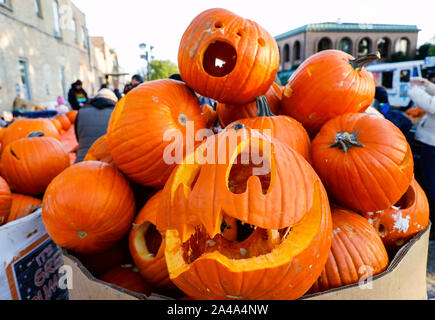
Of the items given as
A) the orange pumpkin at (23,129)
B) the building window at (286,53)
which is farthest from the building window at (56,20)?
the building window at (286,53)

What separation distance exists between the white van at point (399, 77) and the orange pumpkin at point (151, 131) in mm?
13744

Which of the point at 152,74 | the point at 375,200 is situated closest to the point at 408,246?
the point at 375,200

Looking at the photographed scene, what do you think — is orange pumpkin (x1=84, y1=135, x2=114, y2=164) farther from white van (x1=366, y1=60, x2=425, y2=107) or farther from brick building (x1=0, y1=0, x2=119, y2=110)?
white van (x1=366, y1=60, x2=425, y2=107)

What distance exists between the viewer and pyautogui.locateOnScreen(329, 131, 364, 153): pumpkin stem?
4.09ft

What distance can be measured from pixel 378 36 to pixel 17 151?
128 feet

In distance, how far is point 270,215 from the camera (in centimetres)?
88

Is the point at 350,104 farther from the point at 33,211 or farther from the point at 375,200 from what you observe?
the point at 33,211

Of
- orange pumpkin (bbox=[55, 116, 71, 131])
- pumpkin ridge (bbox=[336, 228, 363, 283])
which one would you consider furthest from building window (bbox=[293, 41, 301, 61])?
pumpkin ridge (bbox=[336, 228, 363, 283])

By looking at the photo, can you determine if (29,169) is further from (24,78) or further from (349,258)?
(24,78)

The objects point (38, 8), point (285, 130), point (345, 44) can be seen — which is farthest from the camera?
point (345, 44)

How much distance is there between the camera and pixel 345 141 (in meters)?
1.26

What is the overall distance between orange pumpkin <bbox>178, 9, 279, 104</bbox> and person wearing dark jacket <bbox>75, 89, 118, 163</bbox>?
208cm

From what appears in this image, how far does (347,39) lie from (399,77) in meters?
21.6

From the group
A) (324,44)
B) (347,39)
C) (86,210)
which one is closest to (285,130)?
(86,210)
